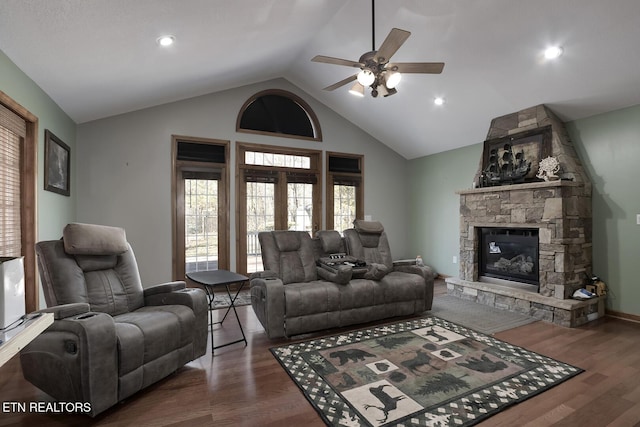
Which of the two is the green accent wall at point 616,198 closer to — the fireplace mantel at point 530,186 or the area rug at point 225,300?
the fireplace mantel at point 530,186

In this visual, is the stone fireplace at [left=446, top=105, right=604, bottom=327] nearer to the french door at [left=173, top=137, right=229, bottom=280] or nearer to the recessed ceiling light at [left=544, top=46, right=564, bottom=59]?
the recessed ceiling light at [left=544, top=46, right=564, bottom=59]

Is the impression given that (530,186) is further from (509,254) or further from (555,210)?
(509,254)

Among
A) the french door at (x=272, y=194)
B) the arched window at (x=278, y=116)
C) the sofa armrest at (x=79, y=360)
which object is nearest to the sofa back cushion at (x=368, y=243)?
the french door at (x=272, y=194)

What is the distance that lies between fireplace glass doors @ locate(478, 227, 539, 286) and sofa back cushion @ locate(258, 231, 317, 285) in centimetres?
284

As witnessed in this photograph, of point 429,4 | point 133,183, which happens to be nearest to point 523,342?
point 429,4

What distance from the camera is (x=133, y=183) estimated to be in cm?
467

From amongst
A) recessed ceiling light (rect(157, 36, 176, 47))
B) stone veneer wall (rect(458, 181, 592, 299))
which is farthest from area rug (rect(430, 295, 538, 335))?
recessed ceiling light (rect(157, 36, 176, 47))

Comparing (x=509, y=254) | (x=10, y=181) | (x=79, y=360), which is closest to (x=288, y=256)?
(x=79, y=360)

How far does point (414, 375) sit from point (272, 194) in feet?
13.1

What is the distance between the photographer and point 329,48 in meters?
4.51

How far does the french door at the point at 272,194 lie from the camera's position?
17.7 ft

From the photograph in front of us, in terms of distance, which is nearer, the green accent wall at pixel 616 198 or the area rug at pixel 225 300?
the green accent wall at pixel 616 198

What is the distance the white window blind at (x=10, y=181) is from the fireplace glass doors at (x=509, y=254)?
5688mm

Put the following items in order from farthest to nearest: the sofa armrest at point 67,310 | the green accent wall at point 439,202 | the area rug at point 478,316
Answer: the green accent wall at point 439,202, the area rug at point 478,316, the sofa armrest at point 67,310
